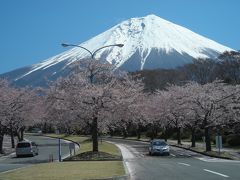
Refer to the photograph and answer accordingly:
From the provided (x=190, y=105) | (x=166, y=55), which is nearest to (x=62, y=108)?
(x=190, y=105)

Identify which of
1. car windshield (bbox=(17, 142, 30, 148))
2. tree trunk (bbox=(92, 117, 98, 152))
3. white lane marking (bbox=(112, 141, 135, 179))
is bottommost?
white lane marking (bbox=(112, 141, 135, 179))

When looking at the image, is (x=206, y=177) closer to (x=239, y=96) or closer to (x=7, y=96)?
(x=239, y=96)

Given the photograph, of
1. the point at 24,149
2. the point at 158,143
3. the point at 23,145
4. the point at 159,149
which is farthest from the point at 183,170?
the point at 23,145

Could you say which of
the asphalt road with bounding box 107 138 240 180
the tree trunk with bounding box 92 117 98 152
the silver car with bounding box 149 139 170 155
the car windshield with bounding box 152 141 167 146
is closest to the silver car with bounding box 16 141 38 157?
the tree trunk with bounding box 92 117 98 152

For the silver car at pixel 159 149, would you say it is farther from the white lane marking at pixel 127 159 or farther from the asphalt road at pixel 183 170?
the asphalt road at pixel 183 170

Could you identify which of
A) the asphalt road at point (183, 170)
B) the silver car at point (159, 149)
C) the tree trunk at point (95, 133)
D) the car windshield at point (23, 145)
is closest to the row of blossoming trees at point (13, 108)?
the car windshield at point (23, 145)

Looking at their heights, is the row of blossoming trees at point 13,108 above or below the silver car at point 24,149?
above

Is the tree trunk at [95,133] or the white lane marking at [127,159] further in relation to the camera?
the tree trunk at [95,133]

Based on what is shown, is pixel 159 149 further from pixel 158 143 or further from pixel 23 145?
pixel 23 145

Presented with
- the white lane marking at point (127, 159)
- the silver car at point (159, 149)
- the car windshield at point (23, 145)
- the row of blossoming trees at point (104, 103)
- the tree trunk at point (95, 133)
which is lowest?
the white lane marking at point (127, 159)

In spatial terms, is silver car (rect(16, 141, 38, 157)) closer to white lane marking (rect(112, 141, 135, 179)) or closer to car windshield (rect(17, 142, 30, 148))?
car windshield (rect(17, 142, 30, 148))

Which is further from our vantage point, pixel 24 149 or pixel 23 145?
pixel 23 145

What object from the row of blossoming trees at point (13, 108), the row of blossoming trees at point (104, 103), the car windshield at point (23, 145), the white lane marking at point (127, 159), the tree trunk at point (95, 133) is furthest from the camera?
the row of blossoming trees at point (13, 108)

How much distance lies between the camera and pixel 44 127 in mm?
119562
